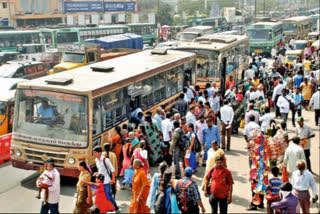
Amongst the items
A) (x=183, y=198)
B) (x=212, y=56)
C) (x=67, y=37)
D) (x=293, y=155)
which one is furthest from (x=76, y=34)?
(x=183, y=198)

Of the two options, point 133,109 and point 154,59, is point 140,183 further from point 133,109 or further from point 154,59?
point 154,59

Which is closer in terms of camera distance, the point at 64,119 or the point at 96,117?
the point at 64,119

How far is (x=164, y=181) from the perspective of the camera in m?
7.46

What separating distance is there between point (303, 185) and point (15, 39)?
112ft

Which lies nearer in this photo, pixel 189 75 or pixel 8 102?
pixel 8 102

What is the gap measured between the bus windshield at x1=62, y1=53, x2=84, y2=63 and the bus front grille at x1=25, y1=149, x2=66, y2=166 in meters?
15.5

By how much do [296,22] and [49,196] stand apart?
46.0 meters

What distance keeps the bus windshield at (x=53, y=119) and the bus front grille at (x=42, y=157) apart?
0.83 feet

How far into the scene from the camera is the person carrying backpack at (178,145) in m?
11.0

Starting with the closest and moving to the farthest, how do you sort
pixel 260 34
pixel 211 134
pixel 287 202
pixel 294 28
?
pixel 287 202 < pixel 211 134 < pixel 260 34 < pixel 294 28

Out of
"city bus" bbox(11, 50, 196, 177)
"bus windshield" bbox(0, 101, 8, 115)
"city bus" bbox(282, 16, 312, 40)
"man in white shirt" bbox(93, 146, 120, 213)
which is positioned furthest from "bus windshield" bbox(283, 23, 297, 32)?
"man in white shirt" bbox(93, 146, 120, 213)

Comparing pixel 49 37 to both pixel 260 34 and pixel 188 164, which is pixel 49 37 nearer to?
pixel 260 34

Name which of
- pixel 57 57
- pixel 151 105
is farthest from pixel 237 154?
pixel 57 57

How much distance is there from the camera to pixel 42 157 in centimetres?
1077
